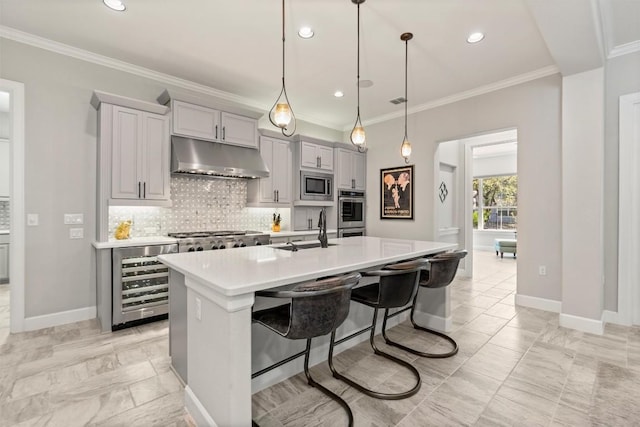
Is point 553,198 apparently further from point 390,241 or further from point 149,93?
point 149,93

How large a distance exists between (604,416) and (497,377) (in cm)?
58

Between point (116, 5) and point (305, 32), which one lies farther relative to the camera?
point (305, 32)

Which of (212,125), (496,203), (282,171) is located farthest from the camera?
(496,203)

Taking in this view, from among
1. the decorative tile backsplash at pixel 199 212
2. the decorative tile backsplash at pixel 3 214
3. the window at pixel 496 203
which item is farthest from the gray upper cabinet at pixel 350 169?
the decorative tile backsplash at pixel 3 214

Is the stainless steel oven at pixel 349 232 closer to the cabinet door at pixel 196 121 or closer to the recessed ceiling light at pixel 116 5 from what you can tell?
the cabinet door at pixel 196 121

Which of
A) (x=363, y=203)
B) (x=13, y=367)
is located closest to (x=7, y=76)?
(x=13, y=367)

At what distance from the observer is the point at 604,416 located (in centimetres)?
180

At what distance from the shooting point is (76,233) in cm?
329

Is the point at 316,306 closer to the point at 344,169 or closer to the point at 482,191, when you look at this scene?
the point at 344,169

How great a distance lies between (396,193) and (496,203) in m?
5.71

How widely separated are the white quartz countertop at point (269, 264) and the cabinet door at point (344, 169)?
114 inches

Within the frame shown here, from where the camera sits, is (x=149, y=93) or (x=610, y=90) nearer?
(x=610, y=90)

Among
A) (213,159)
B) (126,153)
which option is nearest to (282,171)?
(213,159)

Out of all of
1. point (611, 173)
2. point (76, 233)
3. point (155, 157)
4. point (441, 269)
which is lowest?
point (441, 269)
